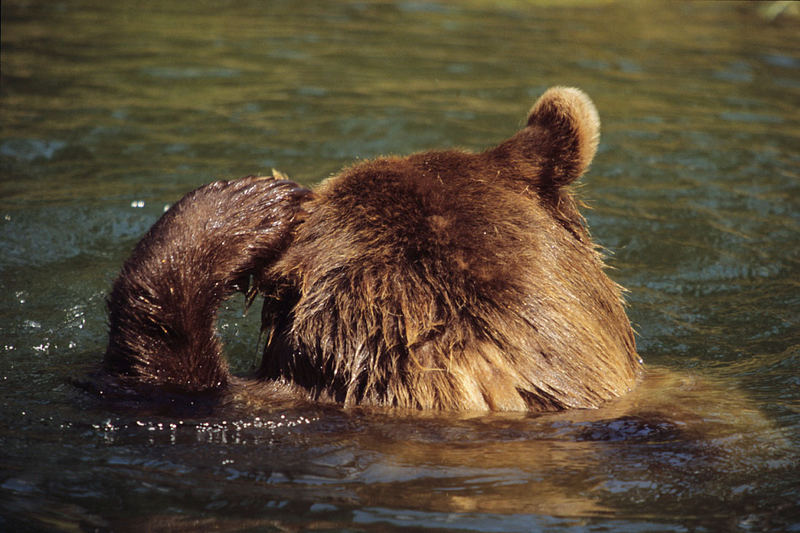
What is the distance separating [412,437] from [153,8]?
1095 cm

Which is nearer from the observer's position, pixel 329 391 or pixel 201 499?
pixel 201 499

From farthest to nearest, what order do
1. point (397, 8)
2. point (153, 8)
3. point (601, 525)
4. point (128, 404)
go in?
point (397, 8) → point (153, 8) → point (128, 404) → point (601, 525)

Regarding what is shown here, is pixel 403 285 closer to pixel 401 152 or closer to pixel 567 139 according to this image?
pixel 567 139

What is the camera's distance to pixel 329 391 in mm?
3666

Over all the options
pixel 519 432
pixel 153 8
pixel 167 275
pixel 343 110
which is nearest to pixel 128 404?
pixel 167 275

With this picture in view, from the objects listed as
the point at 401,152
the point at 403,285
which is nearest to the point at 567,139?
Result: the point at 403,285

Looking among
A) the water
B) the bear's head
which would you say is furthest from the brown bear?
the water

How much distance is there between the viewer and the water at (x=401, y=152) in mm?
3309

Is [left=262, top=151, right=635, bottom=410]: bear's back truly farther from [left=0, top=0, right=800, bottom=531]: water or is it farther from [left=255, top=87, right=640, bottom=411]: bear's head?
[left=0, top=0, right=800, bottom=531]: water

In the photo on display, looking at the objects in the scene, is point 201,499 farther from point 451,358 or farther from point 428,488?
point 451,358

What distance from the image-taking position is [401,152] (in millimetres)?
8375

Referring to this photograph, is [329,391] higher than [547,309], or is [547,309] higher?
[547,309]

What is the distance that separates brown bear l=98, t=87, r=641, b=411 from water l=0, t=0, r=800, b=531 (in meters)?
0.16

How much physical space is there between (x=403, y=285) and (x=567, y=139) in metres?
0.90
